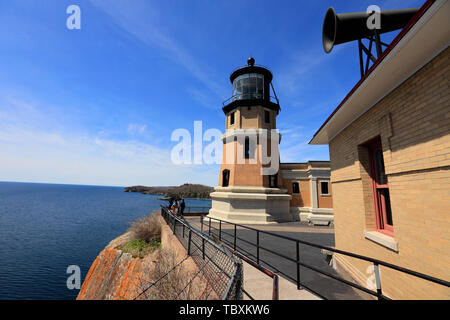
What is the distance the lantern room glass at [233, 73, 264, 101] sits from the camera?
19.5m

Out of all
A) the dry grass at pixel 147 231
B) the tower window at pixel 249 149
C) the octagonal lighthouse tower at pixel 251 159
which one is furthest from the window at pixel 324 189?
the dry grass at pixel 147 231

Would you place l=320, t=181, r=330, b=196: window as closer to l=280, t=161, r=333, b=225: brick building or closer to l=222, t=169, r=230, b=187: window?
l=280, t=161, r=333, b=225: brick building

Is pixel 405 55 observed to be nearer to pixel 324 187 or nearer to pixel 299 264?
pixel 299 264

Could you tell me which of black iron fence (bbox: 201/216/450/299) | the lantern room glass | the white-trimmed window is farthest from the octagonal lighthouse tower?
black iron fence (bbox: 201/216/450/299)

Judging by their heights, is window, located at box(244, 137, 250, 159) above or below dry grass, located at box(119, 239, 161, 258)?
above

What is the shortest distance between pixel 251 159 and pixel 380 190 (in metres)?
13.0

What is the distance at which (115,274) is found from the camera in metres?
11.1

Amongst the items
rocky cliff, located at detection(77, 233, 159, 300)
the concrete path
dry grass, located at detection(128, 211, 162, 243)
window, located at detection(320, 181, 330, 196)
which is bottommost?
rocky cliff, located at detection(77, 233, 159, 300)

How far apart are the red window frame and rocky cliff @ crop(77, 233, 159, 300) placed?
8667mm

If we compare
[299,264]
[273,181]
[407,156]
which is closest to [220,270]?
[299,264]
